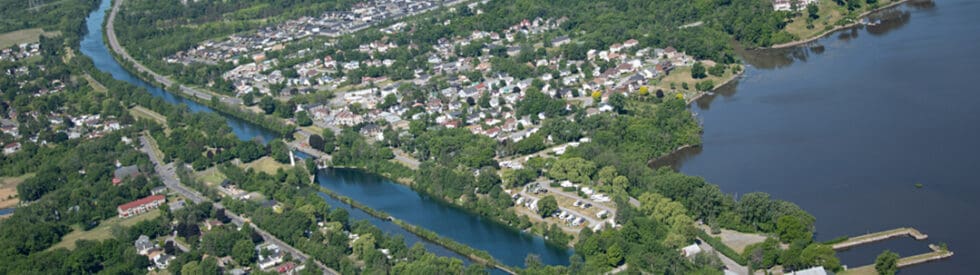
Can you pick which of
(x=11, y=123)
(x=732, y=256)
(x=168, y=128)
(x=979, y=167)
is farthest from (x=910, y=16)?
(x=11, y=123)

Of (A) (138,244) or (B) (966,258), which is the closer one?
(B) (966,258)

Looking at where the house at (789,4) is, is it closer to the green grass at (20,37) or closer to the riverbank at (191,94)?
the riverbank at (191,94)

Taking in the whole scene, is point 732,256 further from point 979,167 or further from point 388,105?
point 388,105

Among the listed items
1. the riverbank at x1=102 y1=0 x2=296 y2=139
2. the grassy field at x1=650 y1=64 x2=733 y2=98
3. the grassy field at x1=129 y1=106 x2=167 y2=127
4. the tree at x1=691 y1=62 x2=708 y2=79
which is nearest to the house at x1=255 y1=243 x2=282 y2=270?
the riverbank at x1=102 y1=0 x2=296 y2=139

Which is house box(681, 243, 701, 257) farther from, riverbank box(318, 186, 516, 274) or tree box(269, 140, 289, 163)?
tree box(269, 140, 289, 163)

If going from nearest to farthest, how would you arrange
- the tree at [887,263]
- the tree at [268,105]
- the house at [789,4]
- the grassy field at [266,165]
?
1. the tree at [887,263]
2. the grassy field at [266,165]
3. the tree at [268,105]
4. the house at [789,4]

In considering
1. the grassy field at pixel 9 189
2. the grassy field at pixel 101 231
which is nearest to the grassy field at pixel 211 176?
the grassy field at pixel 101 231

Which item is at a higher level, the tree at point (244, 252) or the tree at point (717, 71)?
the tree at point (244, 252)
